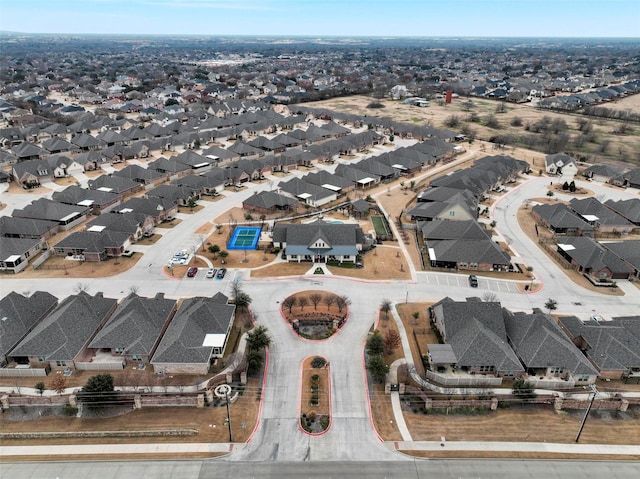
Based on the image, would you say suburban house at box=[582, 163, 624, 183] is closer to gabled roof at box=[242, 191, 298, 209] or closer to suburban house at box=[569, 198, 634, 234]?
suburban house at box=[569, 198, 634, 234]

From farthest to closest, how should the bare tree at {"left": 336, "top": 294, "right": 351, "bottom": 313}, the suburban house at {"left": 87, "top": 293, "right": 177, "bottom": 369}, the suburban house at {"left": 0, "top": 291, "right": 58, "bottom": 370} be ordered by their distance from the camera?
the bare tree at {"left": 336, "top": 294, "right": 351, "bottom": 313}
the suburban house at {"left": 0, "top": 291, "right": 58, "bottom": 370}
the suburban house at {"left": 87, "top": 293, "right": 177, "bottom": 369}

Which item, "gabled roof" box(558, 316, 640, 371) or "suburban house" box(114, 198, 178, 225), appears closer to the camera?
"gabled roof" box(558, 316, 640, 371)

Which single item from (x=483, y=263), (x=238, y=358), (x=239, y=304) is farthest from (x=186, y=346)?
(x=483, y=263)

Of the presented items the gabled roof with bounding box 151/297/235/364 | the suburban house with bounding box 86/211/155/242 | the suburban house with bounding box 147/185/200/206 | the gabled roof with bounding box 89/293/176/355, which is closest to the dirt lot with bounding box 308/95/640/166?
the suburban house with bounding box 147/185/200/206

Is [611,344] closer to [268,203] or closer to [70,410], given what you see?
[70,410]

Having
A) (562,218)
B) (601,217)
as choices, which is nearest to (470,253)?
(562,218)

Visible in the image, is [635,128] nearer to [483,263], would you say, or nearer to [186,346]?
[483,263]

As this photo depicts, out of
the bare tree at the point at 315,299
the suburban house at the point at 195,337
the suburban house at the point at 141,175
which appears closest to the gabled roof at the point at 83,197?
the suburban house at the point at 141,175
